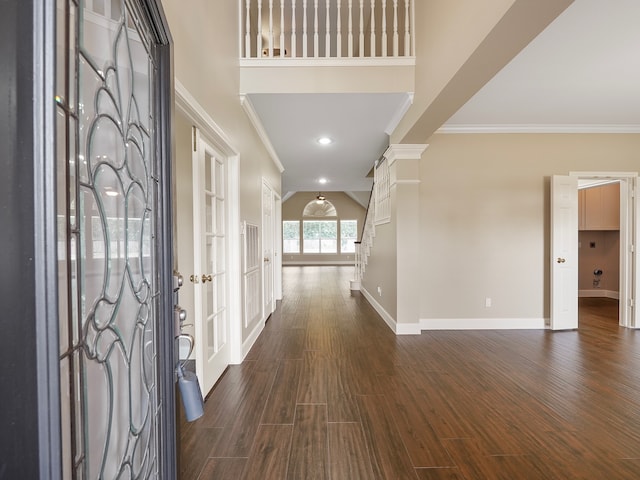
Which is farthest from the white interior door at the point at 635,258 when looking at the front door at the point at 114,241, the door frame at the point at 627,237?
the front door at the point at 114,241

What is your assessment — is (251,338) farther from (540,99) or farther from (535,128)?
(535,128)

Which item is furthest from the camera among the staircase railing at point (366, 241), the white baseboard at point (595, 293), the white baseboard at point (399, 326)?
the white baseboard at point (595, 293)

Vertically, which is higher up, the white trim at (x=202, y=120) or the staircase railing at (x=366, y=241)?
the white trim at (x=202, y=120)

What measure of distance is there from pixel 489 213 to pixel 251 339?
10.9 feet

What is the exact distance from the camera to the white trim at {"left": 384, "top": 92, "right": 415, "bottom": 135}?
9.97 ft

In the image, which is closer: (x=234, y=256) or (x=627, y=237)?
(x=234, y=256)

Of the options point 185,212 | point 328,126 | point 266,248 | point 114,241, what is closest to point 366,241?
point 266,248

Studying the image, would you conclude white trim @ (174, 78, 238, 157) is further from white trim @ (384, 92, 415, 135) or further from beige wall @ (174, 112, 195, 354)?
white trim @ (384, 92, 415, 135)

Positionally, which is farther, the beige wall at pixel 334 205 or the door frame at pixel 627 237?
the beige wall at pixel 334 205

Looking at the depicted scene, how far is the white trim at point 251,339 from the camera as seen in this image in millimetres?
3109

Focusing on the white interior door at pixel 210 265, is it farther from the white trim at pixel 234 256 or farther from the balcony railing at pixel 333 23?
the balcony railing at pixel 333 23

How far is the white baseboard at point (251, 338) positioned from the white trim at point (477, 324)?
2.06 meters

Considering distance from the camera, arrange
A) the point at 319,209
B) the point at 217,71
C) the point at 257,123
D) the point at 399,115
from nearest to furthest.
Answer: the point at 217,71 < the point at 399,115 < the point at 257,123 < the point at 319,209

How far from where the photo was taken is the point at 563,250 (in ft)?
13.0
